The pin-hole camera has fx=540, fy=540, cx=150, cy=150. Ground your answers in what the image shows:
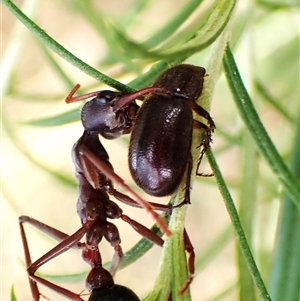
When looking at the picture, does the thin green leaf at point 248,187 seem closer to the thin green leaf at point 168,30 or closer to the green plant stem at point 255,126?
the green plant stem at point 255,126

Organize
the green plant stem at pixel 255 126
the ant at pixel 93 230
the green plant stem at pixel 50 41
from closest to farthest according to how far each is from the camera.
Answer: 1. the green plant stem at pixel 50 41
2. the green plant stem at pixel 255 126
3. the ant at pixel 93 230

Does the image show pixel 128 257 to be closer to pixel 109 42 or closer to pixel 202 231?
pixel 109 42

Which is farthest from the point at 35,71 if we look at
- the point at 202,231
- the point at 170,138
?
the point at 170,138

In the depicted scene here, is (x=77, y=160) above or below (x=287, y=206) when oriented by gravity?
above

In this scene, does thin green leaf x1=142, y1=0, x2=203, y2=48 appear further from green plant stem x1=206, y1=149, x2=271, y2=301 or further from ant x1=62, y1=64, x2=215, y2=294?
green plant stem x1=206, y1=149, x2=271, y2=301

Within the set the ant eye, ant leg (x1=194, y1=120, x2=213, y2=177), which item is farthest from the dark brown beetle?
the ant eye

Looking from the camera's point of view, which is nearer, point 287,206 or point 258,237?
point 287,206

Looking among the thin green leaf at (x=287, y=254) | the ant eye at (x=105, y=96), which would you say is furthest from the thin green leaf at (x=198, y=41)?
the thin green leaf at (x=287, y=254)

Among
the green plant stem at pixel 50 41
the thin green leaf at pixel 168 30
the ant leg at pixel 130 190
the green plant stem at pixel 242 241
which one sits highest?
the thin green leaf at pixel 168 30
